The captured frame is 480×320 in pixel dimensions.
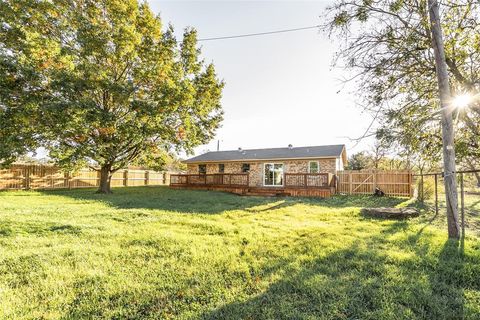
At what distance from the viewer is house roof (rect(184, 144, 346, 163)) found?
17.5 meters

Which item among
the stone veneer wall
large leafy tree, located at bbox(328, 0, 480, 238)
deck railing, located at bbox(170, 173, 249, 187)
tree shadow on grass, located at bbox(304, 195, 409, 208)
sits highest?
large leafy tree, located at bbox(328, 0, 480, 238)

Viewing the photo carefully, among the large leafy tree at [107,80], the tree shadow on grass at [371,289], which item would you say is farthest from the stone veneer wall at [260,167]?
the tree shadow on grass at [371,289]

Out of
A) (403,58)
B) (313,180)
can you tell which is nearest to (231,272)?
(403,58)

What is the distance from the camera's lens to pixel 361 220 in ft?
23.0

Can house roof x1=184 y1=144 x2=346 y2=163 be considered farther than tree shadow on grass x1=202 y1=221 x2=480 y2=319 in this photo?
Yes

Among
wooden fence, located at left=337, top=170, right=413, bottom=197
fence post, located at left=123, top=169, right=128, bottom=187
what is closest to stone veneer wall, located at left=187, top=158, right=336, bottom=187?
wooden fence, located at left=337, top=170, right=413, bottom=197

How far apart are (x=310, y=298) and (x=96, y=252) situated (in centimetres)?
354

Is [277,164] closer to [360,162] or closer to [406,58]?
[406,58]

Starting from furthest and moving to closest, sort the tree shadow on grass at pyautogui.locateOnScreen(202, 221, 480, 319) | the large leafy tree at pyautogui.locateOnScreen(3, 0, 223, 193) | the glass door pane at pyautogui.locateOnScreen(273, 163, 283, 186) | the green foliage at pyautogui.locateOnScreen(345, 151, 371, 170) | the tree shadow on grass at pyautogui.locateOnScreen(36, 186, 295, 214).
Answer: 1. the green foliage at pyautogui.locateOnScreen(345, 151, 371, 170)
2. the glass door pane at pyautogui.locateOnScreen(273, 163, 283, 186)
3. the large leafy tree at pyautogui.locateOnScreen(3, 0, 223, 193)
4. the tree shadow on grass at pyautogui.locateOnScreen(36, 186, 295, 214)
5. the tree shadow on grass at pyautogui.locateOnScreen(202, 221, 480, 319)

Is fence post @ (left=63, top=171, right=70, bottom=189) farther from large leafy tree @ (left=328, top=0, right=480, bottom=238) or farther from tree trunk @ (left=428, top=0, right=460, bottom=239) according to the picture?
tree trunk @ (left=428, top=0, right=460, bottom=239)

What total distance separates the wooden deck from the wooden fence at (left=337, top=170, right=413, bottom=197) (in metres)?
0.97

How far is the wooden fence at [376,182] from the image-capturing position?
42.6 feet

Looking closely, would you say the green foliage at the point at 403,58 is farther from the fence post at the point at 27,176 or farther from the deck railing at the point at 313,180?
the fence post at the point at 27,176

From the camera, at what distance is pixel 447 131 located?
484 centimetres
